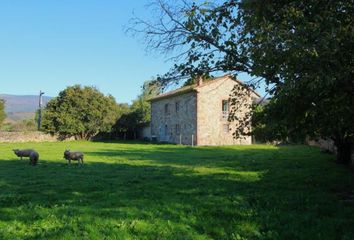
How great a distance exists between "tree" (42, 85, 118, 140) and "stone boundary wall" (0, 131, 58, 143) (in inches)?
30.6

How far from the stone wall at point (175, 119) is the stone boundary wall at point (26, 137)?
38.3 ft

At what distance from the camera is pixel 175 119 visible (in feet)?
A: 153

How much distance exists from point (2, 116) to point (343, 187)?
5765 cm

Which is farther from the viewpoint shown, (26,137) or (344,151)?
(26,137)

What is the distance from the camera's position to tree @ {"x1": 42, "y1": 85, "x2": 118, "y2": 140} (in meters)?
50.4

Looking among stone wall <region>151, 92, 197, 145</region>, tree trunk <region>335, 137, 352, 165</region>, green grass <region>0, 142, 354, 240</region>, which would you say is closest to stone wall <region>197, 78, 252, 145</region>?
stone wall <region>151, 92, 197, 145</region>

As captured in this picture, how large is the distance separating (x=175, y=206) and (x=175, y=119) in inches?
1488

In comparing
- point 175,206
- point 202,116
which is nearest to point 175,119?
point 202,116

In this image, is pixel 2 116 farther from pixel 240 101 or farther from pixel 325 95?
pixel 325 95

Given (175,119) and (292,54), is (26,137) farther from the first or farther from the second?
(292,54)

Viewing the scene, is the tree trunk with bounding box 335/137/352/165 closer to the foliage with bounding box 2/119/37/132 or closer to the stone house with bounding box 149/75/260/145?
the stone house with bounding box 149/75/260/145

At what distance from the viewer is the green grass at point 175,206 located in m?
6.99

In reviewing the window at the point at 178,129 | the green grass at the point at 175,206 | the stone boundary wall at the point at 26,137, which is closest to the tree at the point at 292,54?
the green grass at the point at 175,206

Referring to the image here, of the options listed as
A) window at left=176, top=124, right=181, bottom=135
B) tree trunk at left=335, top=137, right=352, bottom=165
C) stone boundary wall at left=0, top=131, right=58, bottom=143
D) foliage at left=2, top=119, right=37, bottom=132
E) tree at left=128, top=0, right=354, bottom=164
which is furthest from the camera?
foliage at left=2, top=119, right=37, bottom=132
